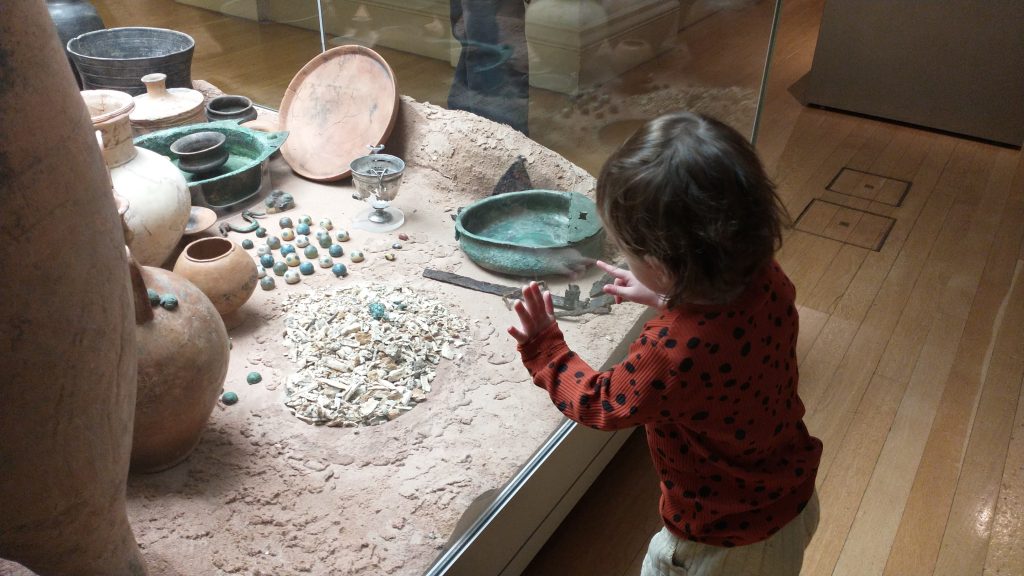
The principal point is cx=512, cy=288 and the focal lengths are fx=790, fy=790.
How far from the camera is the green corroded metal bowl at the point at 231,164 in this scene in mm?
2809

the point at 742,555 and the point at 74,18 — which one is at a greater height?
the point at 742,555

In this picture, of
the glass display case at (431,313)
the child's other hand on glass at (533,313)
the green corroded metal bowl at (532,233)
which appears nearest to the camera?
the child's other hand on glass at (533,313)

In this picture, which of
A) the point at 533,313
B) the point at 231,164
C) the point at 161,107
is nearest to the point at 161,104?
the point at 161,107

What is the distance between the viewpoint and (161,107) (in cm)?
303

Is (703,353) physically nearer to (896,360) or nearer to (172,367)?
(172,367)

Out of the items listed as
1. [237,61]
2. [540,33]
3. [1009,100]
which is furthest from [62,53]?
[1009,100]

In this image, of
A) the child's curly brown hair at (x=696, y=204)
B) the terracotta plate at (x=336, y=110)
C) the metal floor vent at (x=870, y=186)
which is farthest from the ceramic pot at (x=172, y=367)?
the metal floor vent at (x=870, y=186)

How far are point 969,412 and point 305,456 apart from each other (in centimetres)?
188

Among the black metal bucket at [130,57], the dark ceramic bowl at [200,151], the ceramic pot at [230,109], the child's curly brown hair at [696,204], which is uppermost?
the child's curly brown hair at [696,204]

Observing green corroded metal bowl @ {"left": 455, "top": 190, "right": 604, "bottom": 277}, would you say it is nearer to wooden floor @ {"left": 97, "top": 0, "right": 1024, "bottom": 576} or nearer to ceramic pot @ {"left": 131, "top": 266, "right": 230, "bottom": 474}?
wooden floor @ {"left": 97, "top": 0, "right": 1024, "bottom": 576}

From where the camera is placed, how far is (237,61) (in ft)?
12.4

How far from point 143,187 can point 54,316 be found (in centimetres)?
163

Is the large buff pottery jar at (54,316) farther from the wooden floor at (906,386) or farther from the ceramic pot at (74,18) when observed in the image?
the ceramic pot at (74,18)

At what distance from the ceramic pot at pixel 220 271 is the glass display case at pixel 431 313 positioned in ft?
0.41
